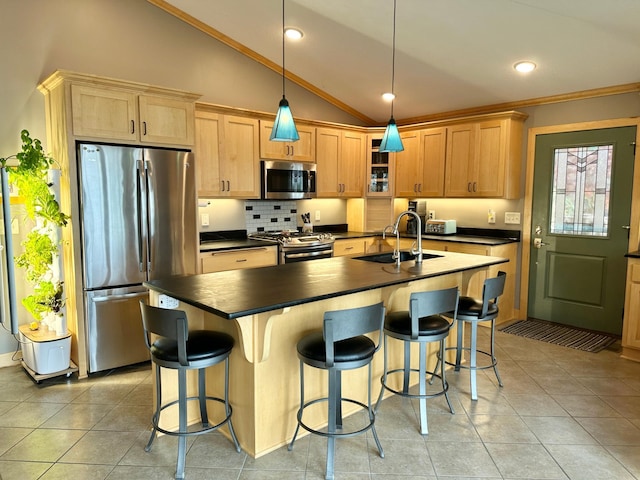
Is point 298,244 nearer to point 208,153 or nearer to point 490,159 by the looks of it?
point 208,153

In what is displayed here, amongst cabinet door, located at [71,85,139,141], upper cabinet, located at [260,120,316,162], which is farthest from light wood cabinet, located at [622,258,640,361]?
cabinet door, located at [71,85,139,141]

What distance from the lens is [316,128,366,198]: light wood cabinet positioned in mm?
5379

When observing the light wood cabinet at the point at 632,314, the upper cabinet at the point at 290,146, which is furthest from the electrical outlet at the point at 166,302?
the light wood cabinet at the point at 632,314

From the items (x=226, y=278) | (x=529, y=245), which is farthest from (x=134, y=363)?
(x=529, y=245)

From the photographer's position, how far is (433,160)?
539cm

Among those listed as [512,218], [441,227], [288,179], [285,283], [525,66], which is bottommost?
[285,283]

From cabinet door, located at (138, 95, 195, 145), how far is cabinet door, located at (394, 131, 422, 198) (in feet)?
9.12

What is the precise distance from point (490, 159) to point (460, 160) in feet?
1.17

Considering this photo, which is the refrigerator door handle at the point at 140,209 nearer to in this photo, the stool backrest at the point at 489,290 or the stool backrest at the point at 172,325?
the stool backrest at the point at 172,325

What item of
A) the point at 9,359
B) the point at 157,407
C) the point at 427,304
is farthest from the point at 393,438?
the point at 9,359

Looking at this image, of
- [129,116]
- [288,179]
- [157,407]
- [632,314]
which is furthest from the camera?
[288,179]

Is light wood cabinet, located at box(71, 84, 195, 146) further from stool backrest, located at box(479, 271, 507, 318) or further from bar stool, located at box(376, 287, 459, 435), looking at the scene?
stool backrest, located at box(479, 271, 507, 318)

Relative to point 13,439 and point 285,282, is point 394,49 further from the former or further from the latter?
point 13,439

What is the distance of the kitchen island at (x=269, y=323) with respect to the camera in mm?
2240
